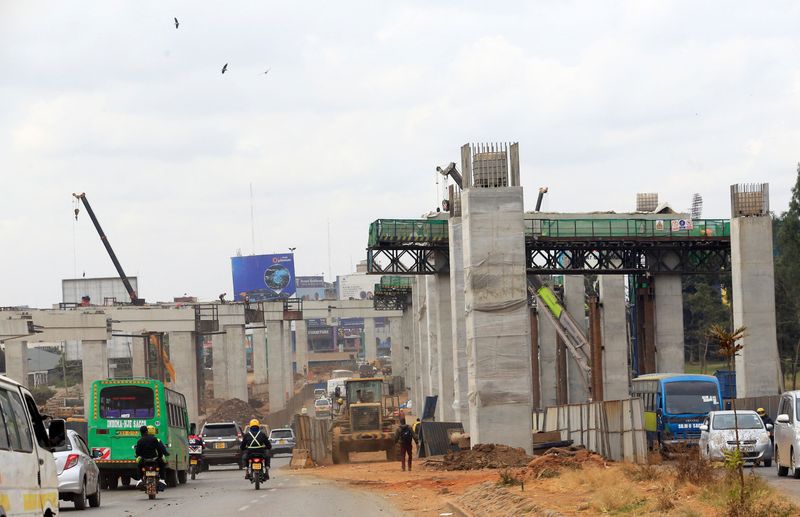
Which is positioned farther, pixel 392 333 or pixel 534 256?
pixel 392 333

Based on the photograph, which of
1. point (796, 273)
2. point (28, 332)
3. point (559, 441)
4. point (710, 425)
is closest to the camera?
point (710, 425)

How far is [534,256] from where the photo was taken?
217ft

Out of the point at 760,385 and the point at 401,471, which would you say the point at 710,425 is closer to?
the point at 401,471

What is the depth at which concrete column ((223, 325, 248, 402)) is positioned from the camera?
92812 mm

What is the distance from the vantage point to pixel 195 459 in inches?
1769

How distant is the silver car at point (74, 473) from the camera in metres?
23.9

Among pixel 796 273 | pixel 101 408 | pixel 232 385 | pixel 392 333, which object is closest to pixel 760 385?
pixel 101 408

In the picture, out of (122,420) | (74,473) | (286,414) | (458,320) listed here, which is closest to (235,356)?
(286,414)

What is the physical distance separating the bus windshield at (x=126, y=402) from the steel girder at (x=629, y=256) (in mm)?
33074

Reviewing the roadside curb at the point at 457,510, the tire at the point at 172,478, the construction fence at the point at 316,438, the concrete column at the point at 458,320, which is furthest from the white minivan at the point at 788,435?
the construction fence at the point at 316,438

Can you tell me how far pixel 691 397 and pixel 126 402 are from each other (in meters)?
19.7

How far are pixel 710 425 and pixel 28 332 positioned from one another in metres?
41.3

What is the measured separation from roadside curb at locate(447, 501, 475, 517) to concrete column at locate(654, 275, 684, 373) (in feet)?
146

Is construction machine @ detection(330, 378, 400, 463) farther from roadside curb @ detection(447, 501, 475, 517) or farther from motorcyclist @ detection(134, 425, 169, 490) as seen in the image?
roadside curb @ detection(447, 501, 475, 517)
